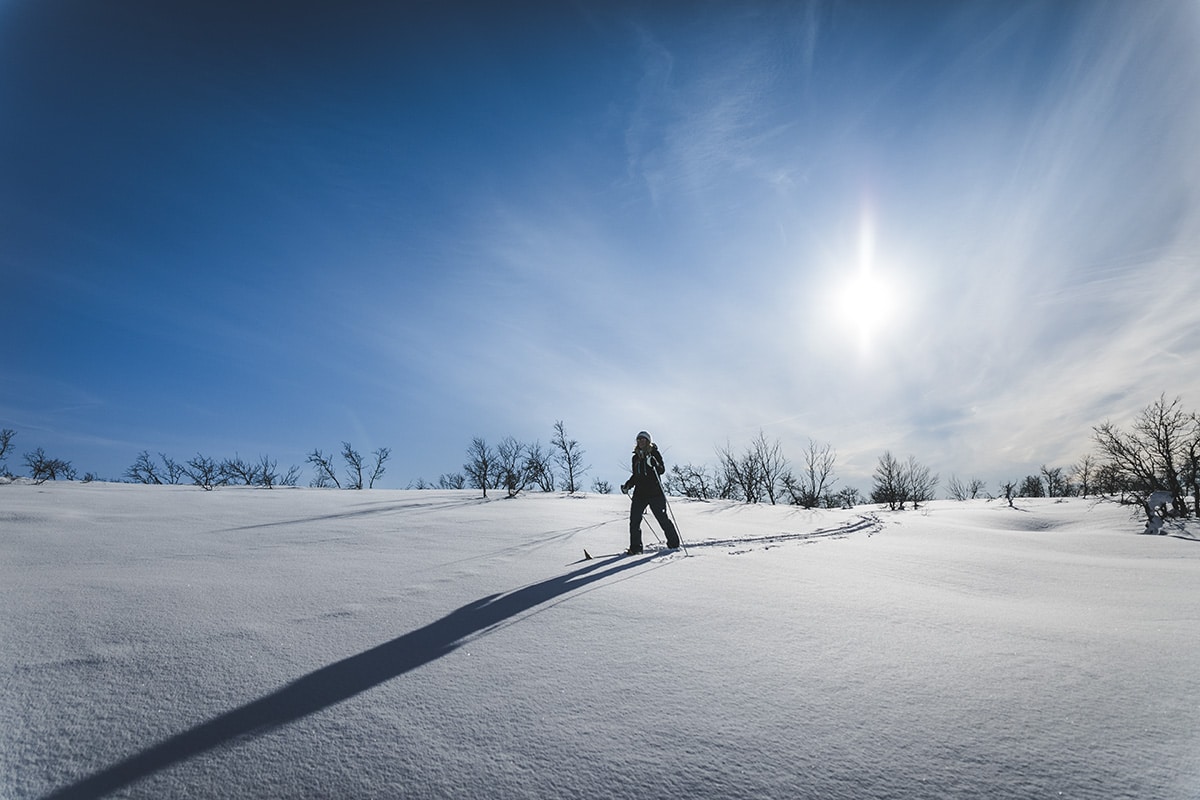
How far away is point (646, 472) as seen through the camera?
6.64 meters

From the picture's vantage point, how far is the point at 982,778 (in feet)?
5.00

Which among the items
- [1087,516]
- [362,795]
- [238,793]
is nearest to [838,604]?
[362,795]

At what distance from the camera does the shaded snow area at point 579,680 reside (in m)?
1.53

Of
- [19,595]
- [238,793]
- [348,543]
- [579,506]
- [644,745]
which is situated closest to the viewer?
[238,793]

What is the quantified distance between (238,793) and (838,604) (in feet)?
11.4

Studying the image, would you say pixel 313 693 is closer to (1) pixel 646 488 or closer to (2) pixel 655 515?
(2) pixel 655 515

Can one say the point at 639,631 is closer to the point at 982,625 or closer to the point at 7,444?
the point at 982,625

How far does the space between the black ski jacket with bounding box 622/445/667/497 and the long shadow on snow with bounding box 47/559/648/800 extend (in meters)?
3.21

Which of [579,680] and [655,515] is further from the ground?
[655,515]

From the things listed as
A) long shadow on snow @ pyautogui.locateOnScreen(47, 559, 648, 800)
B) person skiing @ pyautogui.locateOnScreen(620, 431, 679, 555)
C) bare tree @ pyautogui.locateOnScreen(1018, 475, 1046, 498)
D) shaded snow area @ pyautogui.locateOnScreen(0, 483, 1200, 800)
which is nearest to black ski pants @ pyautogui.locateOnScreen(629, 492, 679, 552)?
person skiing @ pyautogui.locateOnScreen(620, 431, 679, 555)

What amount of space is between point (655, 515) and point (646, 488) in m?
0.41

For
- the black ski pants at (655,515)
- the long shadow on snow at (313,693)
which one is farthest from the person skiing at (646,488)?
the long shadow on snow at (313,693)

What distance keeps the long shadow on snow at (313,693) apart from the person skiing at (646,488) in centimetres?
286

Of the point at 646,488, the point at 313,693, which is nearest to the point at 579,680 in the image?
the point at 313,693
